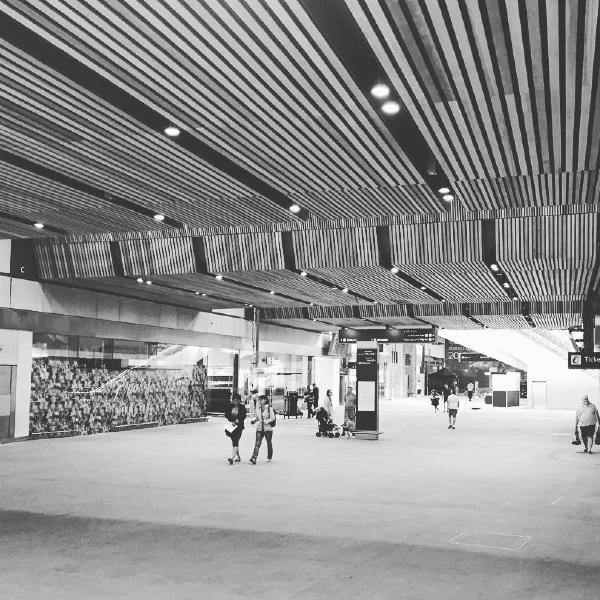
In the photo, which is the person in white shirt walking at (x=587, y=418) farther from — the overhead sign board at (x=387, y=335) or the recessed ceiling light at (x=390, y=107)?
the recessed ceiling light at (x=390, y=107)

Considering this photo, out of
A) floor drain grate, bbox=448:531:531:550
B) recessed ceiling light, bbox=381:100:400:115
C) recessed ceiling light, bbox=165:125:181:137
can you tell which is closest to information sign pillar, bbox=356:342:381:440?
floor drain grate, bbox=448:531:531:550

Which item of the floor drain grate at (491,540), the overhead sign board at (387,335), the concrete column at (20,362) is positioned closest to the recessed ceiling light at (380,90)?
the floor drain grate at (491,540)

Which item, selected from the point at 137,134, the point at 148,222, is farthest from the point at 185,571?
the point at 148,222

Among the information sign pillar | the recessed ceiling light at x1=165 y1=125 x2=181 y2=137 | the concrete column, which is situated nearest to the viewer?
the recessed ceiling light at x1=165 y1=125 x2=181 y2=137

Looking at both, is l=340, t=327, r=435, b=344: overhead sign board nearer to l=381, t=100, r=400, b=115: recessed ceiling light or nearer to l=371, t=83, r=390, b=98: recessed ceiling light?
l=381, t=100, r=400, b=115: recessed ceiling light

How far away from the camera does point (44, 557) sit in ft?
26.5

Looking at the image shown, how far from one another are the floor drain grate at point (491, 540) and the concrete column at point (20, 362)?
1687 cm

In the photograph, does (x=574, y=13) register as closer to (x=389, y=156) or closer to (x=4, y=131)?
(x=389, y=156)

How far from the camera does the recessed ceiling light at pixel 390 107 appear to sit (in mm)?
8719

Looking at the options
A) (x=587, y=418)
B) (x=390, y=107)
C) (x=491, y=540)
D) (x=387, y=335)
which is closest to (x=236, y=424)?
(x=491, y=540)

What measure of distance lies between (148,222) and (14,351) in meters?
8.84

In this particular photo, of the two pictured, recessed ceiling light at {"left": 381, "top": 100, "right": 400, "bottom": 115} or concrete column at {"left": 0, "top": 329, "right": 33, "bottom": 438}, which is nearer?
recessed ceiling light at {"left": 381, "top": 100, "right": 400, "bottom": 115}

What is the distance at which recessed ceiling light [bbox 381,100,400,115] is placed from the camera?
872 centimetres

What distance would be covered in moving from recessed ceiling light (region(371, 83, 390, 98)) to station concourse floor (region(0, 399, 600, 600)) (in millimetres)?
5210
